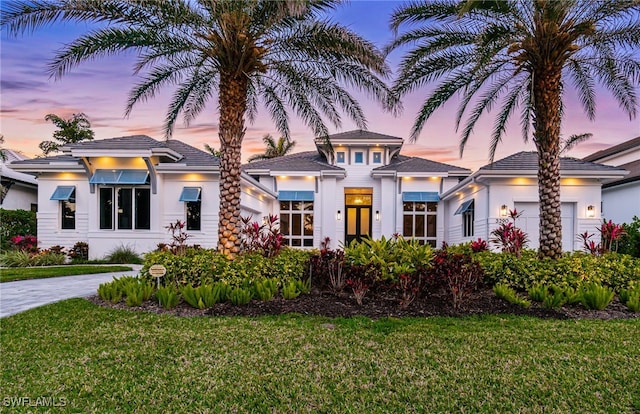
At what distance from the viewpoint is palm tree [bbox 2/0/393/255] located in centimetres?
770

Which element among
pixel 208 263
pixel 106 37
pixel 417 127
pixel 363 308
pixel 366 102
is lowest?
pixel 363 308

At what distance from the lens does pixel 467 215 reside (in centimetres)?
1772

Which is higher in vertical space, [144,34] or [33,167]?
[144,34]

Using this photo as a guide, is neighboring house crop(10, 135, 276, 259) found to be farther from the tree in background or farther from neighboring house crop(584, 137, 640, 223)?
neighboring house crop(584, 137, 640, 223)

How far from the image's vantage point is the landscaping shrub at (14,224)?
17.2m

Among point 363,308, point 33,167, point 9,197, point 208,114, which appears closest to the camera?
point 363,308

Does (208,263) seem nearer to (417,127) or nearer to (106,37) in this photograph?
(106,37)

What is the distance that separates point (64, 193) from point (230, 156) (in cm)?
1094

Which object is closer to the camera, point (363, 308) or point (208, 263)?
point (363, 308)

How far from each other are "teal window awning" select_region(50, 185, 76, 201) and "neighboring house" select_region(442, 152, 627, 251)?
52.9 feet

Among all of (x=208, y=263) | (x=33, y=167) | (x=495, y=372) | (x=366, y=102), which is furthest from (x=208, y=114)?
(x=495, y=372)

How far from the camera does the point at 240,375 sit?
13.5ft

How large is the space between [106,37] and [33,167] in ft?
34.0

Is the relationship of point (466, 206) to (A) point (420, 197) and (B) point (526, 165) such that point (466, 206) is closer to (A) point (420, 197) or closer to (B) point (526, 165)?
(B) point (526, 165)
